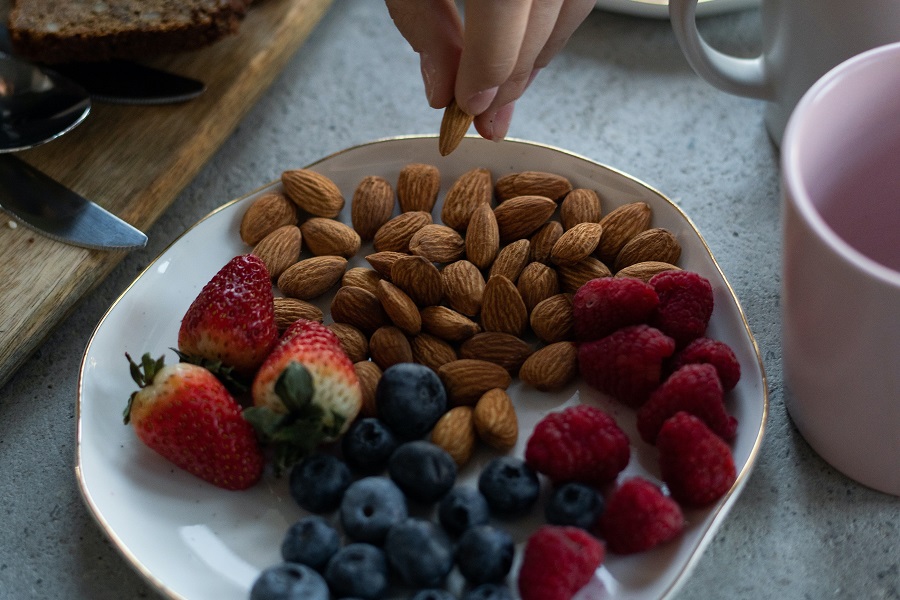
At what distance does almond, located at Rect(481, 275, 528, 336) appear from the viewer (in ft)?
2.69

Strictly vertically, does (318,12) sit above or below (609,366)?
above

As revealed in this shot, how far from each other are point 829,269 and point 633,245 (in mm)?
249

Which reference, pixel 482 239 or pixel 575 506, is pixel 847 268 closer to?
pixel 575 506

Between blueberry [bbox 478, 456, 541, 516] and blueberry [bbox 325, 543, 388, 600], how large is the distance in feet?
0.32

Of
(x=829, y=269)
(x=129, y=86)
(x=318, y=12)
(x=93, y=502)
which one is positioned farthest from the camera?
(x=318, y=12)

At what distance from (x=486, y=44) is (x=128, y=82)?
58 cm

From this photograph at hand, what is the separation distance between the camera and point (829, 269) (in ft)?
2.03

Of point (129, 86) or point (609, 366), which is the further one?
point (129, 86)

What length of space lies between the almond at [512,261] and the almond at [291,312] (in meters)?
0.18

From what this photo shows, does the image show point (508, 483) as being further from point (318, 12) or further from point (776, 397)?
point (318, 12)

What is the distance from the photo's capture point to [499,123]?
2.92 feet

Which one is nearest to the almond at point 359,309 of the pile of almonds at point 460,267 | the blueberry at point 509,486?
the pile of almonds at point 460,267

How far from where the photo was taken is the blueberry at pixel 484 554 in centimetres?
65

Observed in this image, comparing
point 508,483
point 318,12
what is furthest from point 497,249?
point 318,12
